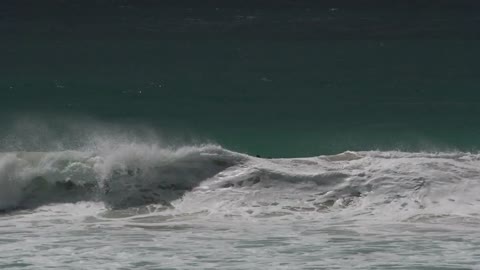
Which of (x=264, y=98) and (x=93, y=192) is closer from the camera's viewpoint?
(x=93, y=192)

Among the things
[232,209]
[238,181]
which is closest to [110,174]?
[238,181]

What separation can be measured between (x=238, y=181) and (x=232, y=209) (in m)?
1.18

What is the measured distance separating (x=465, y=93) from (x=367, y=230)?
18545mm

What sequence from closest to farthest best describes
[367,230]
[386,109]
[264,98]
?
[367,230]
[386,109]
[264,98]

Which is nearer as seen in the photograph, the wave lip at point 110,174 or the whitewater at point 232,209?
the whitewater at point 232,209

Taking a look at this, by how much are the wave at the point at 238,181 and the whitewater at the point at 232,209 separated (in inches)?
0.9

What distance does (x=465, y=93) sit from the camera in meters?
30.9

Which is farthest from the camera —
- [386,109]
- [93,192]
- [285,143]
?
[386,109]

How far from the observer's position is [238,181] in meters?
16.4

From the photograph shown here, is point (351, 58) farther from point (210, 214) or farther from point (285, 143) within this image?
point (210, 214)

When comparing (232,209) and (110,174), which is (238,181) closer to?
(232,209)

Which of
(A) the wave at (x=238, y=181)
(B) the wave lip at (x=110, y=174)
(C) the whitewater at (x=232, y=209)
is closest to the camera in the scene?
(C) the whitewater at (x=232, y=209)

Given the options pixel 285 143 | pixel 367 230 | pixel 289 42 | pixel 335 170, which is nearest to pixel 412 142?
pixel 285 143

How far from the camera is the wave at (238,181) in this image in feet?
50.6
